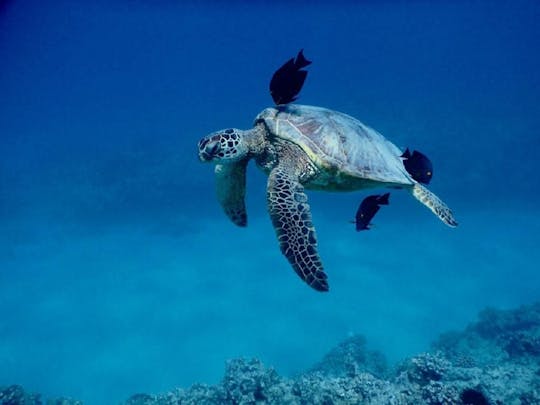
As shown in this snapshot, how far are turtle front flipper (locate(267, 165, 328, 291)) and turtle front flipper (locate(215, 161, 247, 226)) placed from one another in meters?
1.10

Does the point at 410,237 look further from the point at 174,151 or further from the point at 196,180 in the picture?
the point at 174,151

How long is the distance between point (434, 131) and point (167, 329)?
2870cm

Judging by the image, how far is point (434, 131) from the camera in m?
32.9

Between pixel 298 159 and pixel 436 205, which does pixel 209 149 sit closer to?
pixel 298 159

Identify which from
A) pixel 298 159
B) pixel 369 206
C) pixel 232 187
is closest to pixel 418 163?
pixel 369 206

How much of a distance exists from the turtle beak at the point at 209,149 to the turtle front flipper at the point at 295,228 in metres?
0.85

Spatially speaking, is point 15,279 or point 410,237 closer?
point 15,279

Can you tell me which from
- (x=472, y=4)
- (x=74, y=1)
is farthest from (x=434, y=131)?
(x=74, y=1)

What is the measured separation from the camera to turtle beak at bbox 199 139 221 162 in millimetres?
4848

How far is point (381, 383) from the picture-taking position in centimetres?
752

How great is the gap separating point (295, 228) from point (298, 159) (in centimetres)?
141

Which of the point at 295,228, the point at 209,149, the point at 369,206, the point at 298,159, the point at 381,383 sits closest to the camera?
the point at 295,228

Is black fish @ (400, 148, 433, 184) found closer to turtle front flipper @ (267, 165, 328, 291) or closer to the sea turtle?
the sea turtle

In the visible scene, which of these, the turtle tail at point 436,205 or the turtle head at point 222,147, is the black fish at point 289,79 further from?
the turtle tail at point 436,205
